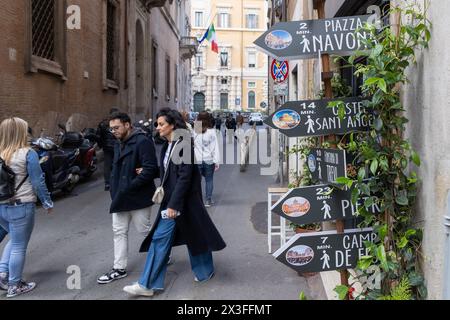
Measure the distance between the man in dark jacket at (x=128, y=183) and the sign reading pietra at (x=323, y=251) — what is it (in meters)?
2.26

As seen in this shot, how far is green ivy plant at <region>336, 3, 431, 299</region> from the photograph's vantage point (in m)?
3.06

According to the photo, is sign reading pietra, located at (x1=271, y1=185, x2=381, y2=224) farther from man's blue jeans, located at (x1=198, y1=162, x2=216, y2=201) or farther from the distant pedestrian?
the distant pedestrian

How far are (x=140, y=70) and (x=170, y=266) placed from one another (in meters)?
19.8

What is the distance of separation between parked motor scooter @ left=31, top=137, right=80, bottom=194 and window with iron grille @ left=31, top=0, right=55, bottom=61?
353 cm

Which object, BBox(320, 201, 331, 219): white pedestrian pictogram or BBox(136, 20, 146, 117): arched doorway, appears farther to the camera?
Answer: BBox(136, 20, 146, 117): arched doorway

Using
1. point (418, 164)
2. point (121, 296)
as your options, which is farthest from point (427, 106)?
point (121, 296)

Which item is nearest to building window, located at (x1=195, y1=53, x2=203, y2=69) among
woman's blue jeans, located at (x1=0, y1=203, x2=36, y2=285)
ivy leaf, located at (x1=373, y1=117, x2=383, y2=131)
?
woman's blue jeans, located at (x1=0, y1=203, x2=36, y2=285)

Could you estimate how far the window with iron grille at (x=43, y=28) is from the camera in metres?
12.4

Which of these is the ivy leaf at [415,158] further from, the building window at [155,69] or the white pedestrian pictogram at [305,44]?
the building window at [155,69]

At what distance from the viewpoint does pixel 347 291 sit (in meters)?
3.25

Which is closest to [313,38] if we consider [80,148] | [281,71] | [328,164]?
[328,164]

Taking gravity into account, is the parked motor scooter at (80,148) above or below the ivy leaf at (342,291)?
above

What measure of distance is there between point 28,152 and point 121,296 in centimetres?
170

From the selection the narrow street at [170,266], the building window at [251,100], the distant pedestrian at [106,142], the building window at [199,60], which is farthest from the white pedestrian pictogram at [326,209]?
the building window at [251,100]
